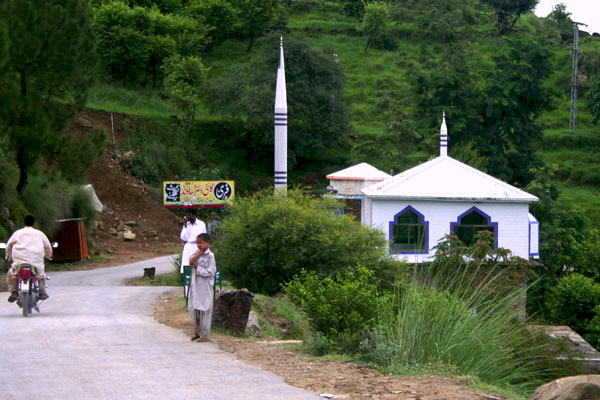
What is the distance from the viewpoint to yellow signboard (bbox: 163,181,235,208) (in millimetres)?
38031

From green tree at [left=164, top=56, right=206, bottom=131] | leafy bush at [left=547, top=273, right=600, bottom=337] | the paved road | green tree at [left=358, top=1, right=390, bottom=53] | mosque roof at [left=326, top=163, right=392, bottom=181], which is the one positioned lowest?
leafy bush at [left=547, top=273, right=600, bottom=337]

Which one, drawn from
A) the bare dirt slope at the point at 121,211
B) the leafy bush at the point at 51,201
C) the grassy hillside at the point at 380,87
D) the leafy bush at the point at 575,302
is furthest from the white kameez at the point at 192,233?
the grassy hillside at the point at 380,87

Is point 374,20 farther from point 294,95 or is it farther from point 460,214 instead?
point 460,214

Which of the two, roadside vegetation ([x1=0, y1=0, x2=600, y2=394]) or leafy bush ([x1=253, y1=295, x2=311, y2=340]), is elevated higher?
roadside vegetation ([x1=0, y1=0, x2=600, y2=394])

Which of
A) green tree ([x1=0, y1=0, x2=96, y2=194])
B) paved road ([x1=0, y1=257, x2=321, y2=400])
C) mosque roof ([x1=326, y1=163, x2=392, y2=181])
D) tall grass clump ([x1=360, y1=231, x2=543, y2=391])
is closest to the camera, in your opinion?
paved road ([x1=0, y1=257, x2=321, y2=400])

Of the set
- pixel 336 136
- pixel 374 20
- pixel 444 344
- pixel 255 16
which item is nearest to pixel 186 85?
pixel 336 136

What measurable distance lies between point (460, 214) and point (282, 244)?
488 inches

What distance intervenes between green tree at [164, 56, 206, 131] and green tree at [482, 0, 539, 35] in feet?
163

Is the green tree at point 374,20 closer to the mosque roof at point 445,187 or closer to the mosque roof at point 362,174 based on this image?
the mosque roof at point 362,174

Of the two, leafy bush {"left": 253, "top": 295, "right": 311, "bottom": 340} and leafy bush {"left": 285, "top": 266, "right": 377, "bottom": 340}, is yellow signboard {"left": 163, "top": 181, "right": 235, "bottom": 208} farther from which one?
leafy bush {"left": 285, "top": 266, "right": 377, "bottom": 340}

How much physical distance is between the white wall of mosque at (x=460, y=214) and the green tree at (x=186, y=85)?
27504 mm

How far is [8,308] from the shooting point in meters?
15.3

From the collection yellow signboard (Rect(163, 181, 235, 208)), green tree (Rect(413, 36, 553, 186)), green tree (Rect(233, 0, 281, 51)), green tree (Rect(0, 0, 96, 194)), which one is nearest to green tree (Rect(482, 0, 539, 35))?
green tree (Rect(233, 0, 281, 51))

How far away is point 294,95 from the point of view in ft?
172
